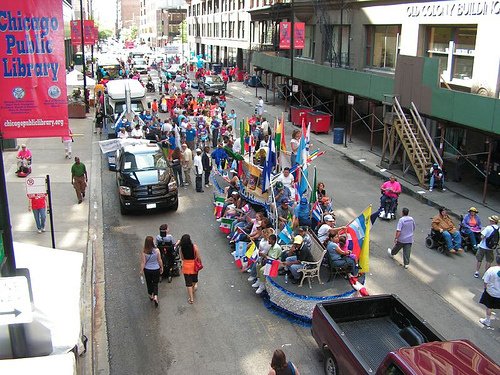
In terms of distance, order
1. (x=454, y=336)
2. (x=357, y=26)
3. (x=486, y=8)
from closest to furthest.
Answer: (x=454, y=336)
(x=486, y=8)
(x=357, y=26)

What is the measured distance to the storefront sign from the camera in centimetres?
2040

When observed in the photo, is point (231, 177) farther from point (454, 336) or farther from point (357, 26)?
point (357, 26)

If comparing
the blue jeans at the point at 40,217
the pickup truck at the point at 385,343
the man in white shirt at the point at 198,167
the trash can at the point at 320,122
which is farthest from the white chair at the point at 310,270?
the trash can at the point at 320,122

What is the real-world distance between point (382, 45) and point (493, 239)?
2006cm

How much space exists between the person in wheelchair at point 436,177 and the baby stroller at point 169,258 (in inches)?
423

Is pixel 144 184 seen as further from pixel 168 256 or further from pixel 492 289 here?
pixel 492 289

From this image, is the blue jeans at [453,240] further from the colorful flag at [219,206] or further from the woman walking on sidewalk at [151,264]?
the woman walking on sidewalk at [151,264]

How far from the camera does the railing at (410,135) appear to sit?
787 inches

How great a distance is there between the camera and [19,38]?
25.6 ft

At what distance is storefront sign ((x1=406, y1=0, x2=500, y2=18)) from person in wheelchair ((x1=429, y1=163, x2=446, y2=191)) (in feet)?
21.0

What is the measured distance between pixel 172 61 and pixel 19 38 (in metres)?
65.7

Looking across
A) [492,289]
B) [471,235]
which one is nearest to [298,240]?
[492,289]

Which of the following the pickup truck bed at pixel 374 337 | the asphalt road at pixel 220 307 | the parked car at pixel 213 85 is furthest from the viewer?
the parked car at pixel 213 85

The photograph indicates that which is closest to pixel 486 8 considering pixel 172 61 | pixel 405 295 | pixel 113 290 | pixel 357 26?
pixel 357 26
